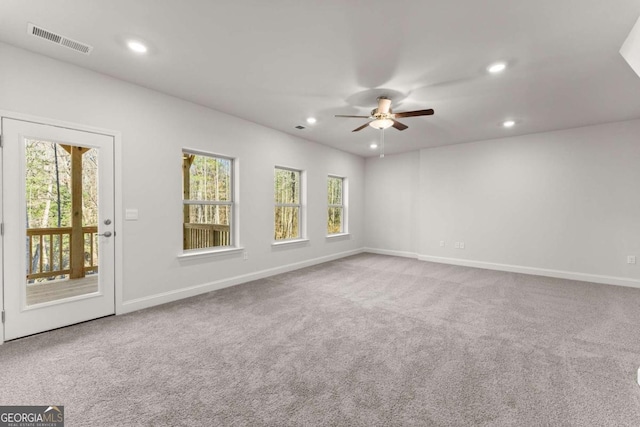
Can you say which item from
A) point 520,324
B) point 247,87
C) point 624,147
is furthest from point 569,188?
point 247,87

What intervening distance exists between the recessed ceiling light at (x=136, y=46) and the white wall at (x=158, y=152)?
0.83 m

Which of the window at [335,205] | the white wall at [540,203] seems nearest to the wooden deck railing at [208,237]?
the window at [335,205]

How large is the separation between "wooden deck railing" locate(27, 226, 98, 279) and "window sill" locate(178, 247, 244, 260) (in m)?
0.95

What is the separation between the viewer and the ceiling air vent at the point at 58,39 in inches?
88.6

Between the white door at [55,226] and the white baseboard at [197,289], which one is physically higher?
the white door at [55,226]

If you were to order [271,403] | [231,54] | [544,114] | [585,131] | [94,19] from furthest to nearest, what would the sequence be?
[585,131]
[544,114]
[231,54]
[94,19]
[271,403]

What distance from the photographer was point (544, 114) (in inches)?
163

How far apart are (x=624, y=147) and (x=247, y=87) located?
5875mm

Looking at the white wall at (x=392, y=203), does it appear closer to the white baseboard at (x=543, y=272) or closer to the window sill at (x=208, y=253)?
the white baseboard at (x=543, y=272)

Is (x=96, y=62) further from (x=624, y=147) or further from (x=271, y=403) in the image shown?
(x=624, y=147)

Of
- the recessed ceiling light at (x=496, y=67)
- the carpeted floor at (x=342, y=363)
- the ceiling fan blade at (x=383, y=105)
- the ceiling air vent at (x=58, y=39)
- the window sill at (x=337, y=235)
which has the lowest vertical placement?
the carpeted floor at (x=342, y=363)

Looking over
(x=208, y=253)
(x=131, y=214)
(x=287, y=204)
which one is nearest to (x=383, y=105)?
(x=287, y=204)

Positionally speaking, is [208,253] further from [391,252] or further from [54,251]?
[391,252]

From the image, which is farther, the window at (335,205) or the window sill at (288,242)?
the window at (335,205)
